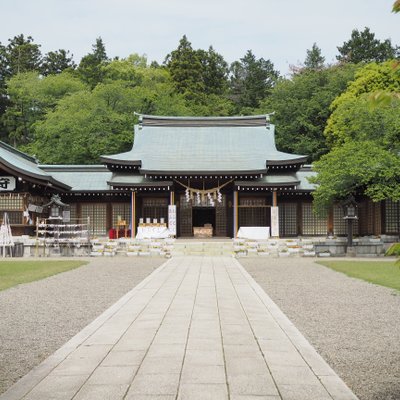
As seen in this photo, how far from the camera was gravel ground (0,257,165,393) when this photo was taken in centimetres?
601

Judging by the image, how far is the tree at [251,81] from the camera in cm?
5941

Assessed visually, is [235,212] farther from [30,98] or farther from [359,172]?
[30,98]

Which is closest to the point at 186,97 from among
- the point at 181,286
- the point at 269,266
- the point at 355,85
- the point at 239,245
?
the point at 355,85

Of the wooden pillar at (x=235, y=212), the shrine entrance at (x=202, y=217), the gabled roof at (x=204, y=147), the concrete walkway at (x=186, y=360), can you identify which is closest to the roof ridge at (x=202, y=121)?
the gabled roof at (x=204, y=147)

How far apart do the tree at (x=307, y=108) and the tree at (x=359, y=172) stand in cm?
1929

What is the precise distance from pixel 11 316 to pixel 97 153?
33.2 m

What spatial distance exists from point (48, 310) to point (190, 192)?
21841 mm

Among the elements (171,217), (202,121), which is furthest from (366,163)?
(202,121)

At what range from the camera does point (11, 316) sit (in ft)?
28.7

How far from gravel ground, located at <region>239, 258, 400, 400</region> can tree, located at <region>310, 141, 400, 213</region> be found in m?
8.80

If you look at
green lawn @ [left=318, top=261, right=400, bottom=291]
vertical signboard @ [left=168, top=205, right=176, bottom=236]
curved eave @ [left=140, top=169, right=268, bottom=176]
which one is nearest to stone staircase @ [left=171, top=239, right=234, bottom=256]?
vertical signboard @ [left=168, top=205, right=176, bottom=236]

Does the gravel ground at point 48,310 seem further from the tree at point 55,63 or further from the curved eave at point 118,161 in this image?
the tree at point 55,63

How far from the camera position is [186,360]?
5.41m

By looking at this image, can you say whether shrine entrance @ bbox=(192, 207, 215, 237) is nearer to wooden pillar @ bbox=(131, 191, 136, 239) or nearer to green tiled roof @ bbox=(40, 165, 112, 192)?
wooden pillar @ bbox=(131, 191, 136, 239)
